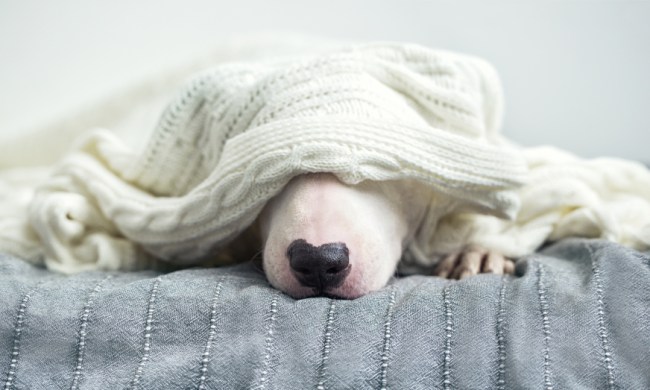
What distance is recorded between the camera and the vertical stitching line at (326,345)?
0.60 metres

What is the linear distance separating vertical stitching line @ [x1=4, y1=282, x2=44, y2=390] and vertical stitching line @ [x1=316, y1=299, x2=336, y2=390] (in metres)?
0.29

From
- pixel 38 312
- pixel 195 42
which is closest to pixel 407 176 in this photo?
pixel 38 312

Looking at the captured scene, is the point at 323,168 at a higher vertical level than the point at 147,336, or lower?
higher

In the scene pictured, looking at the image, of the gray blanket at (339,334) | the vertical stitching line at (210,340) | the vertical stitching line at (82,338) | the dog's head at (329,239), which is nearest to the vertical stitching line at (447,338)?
the gray blanket at (339,334)

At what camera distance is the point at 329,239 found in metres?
0.71

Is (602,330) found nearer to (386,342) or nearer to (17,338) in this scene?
(386,342)

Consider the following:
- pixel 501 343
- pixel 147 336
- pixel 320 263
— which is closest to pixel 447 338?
pixel 501 343

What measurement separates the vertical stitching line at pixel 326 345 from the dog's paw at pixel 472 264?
231 millimetres

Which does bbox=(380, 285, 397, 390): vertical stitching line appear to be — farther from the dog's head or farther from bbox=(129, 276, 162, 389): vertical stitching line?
bbox=(129, 276, 162, 389): vertical stitching line

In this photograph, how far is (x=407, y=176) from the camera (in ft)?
2.64

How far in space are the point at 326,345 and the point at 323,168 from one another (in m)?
0.21

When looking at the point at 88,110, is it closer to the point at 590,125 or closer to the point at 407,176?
the point at 407,176

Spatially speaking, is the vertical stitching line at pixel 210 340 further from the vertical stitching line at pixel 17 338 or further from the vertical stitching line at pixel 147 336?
the vertical stitching line at pixel 17 338

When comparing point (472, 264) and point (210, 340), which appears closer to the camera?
point (210, 340)
